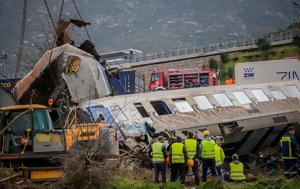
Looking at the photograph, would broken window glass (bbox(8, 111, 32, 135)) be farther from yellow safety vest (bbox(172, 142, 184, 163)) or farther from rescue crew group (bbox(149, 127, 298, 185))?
yellow safety vest (bbox(172, 142, 184, 163))

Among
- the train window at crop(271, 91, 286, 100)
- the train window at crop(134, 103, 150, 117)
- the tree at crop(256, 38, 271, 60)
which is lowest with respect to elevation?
the train window at crop(134, 103, 150, 117)

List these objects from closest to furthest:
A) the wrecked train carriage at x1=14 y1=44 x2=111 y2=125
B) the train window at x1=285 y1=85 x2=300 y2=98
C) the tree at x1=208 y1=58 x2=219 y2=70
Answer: the wrecked train carriage at x1=14 y1=44 x2=111 y2=125
the train window at x1=285 y1=85 x2=300 y2=98
the tree at x1=208 y1=58 x2=219 y2=70

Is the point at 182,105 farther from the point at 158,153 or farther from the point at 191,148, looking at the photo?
the point at 158,153

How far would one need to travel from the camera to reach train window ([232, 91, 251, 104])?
72.3ft

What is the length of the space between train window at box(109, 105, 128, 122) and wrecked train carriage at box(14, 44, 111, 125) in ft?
5.67

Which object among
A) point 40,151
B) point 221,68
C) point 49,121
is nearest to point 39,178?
point 40,151

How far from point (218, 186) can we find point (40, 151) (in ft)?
13.8

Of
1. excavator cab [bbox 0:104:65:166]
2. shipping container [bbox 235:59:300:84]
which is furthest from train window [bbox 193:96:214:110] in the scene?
excavator cab [bbox 0:104:65:166]

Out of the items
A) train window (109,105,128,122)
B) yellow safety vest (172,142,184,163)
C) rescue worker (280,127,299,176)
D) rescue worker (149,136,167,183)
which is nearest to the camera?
yellow safety vest (172,142,184,163)

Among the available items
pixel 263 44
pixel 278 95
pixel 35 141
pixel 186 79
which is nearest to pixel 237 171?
pixel 35 141

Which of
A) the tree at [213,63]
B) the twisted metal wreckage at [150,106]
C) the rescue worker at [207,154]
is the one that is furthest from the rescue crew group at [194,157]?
the tree at [213,63]

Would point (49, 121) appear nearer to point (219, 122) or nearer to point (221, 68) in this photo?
point (219, 122)

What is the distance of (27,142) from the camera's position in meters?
13.0

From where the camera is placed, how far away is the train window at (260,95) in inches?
894
